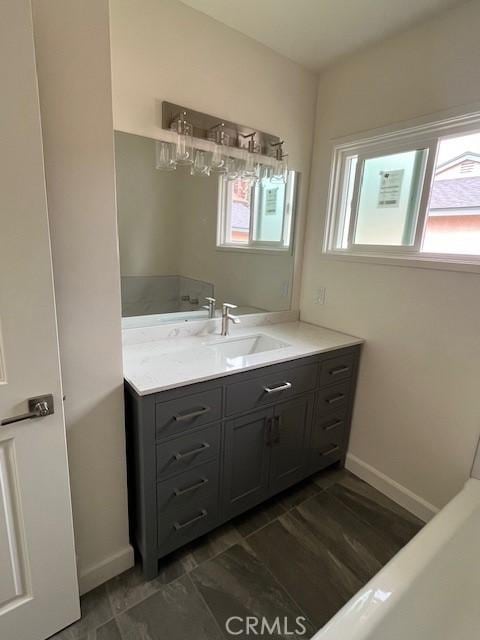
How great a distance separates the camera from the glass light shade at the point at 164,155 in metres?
1.66

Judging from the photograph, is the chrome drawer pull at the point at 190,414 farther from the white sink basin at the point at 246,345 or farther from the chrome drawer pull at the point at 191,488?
the white sink basin at the point at 246,345

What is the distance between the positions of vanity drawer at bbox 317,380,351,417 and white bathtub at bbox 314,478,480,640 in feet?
2.43

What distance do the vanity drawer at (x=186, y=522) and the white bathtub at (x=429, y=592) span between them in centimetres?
77

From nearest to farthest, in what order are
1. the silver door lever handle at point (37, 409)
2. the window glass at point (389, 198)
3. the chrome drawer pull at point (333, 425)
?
the silver door lever handle at point (37, 409), the window glass at point (389, 198), the chrome drawer pull at point (333, 425)

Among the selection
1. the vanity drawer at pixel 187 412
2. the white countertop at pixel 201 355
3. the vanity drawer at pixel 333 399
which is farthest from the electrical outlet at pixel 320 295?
the vanity drawer at pixel 187 412

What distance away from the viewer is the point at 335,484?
2084 millimetres

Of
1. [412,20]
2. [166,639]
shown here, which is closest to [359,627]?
[166,639]

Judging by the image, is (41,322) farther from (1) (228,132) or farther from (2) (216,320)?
(1) (228,132)

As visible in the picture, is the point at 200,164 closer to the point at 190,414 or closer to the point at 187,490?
the point at 190,414

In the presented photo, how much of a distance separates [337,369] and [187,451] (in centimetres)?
100

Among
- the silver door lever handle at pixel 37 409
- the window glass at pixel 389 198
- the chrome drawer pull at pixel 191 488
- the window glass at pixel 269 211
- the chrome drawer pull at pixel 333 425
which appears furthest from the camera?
the window glass at pixel 269 211

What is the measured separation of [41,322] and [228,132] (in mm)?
1409

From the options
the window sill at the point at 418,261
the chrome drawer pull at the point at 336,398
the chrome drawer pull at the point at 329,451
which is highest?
the window sill at the point at 418,261

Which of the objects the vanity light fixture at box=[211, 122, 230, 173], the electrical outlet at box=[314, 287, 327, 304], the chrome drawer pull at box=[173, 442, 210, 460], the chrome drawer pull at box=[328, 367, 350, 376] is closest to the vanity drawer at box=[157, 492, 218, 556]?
the chrome drawer pull at box=[173, 442, 210, 460]
